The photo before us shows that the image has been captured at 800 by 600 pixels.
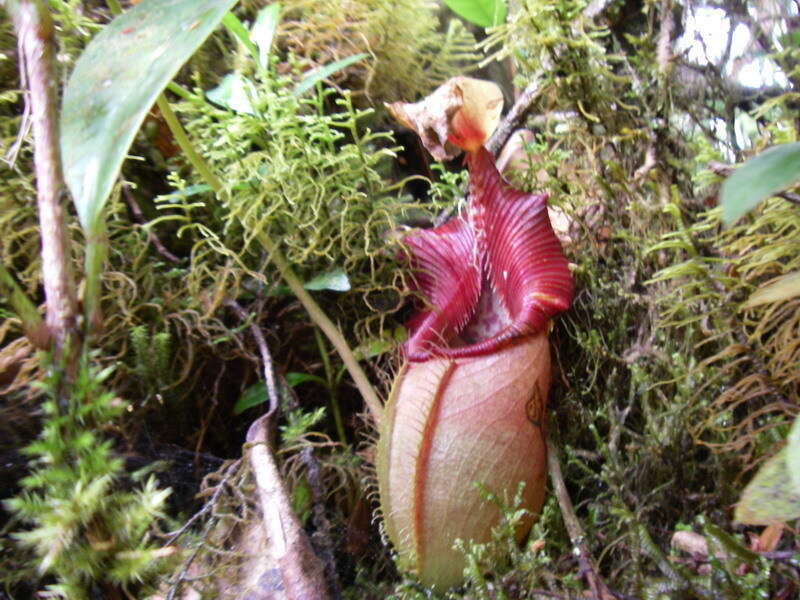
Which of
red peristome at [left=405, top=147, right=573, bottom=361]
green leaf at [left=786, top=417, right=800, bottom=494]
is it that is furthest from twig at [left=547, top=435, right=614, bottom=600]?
green leaf at [left=786, top=417, right=800, bottom=494]

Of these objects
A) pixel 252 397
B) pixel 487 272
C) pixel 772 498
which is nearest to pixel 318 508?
pixel 252 397

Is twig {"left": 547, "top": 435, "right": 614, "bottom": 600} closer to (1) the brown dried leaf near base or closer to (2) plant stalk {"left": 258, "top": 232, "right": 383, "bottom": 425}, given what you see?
(2) plant stalk {"left": 258, "top": 232, "right": 383, "bottom": 425}

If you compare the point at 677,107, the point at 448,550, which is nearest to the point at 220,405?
the point at 448,550

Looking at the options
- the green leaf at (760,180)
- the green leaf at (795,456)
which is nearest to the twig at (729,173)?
the green leaf at (760,180)

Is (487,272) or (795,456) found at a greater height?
(487,272)

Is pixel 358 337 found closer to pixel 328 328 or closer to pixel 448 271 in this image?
pixel 328 328

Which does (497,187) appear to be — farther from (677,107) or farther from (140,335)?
(140,335)
